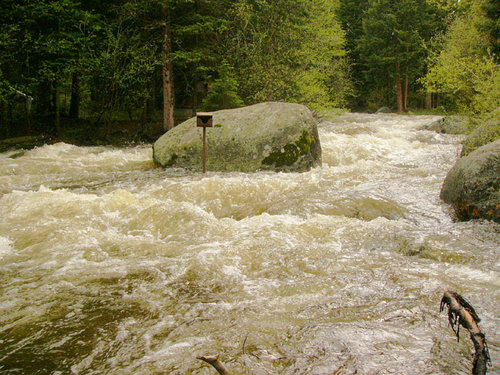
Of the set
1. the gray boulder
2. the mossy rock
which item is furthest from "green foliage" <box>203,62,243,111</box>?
the mossy rock

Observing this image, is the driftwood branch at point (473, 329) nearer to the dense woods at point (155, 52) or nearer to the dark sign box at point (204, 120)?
the dark sign box at point (204, 120)

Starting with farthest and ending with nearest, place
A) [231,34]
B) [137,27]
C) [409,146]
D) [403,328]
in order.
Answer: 1. [231,34]
2. [137,27]
3. [409,146]
4. [403,328]

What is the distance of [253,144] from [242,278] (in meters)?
6.23

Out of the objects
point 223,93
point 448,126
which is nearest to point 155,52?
point 223,93

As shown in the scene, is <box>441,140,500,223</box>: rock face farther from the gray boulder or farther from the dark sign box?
the gray boulder

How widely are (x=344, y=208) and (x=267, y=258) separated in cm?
233

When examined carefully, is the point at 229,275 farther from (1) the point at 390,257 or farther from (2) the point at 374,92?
(2) the point at 374,92

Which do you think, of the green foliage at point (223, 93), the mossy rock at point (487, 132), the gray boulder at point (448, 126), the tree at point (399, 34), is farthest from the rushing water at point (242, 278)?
the tree at point (399, 34)

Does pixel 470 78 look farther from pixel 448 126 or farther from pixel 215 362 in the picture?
pixel 215 362

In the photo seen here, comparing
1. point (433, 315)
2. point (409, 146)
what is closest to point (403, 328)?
point (433, 315)

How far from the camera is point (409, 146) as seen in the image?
13.6 meters

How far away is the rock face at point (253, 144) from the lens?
971 centimetres

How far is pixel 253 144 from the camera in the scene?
988 centimetres

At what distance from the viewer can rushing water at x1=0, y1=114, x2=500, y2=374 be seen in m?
2.69
